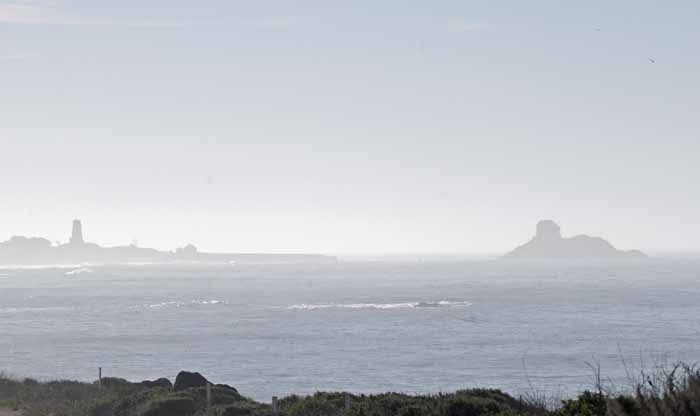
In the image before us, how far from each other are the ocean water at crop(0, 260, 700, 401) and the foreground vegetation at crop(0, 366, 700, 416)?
5957 mm

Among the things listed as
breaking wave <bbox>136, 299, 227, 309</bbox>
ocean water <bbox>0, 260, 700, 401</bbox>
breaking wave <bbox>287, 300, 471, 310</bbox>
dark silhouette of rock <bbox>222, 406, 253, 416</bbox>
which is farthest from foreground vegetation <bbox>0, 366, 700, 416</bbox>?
breaking wave <bbox>136, 299, 227, 309</bbox>

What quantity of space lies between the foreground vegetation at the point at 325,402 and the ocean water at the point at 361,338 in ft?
19.5

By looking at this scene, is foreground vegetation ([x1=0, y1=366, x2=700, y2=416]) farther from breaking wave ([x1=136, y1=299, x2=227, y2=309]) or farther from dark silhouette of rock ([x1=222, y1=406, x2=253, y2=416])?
breaking wave ([x1=136, y1=299, x2=227, y2=309])

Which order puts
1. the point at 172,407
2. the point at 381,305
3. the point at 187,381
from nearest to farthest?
the point at 172,407 → the point at 187,381 → the point at 381,305

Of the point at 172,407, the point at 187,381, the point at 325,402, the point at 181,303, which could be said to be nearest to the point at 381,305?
the point at 181,303

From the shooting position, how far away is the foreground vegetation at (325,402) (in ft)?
40.8

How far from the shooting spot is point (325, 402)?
81.1 feet

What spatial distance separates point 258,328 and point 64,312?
34238mm

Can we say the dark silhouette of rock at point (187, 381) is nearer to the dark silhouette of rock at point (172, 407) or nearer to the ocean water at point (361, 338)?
the dark silhouette of rock at point (172, 407)

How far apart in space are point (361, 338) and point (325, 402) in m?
52.6

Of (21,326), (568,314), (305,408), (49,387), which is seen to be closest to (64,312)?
(21,326)

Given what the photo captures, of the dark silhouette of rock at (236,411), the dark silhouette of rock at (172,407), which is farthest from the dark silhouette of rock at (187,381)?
the dark silhouette of rock at (236,411)

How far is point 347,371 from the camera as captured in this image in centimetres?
5622

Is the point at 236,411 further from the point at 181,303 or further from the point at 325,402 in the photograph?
the point at 181,303
